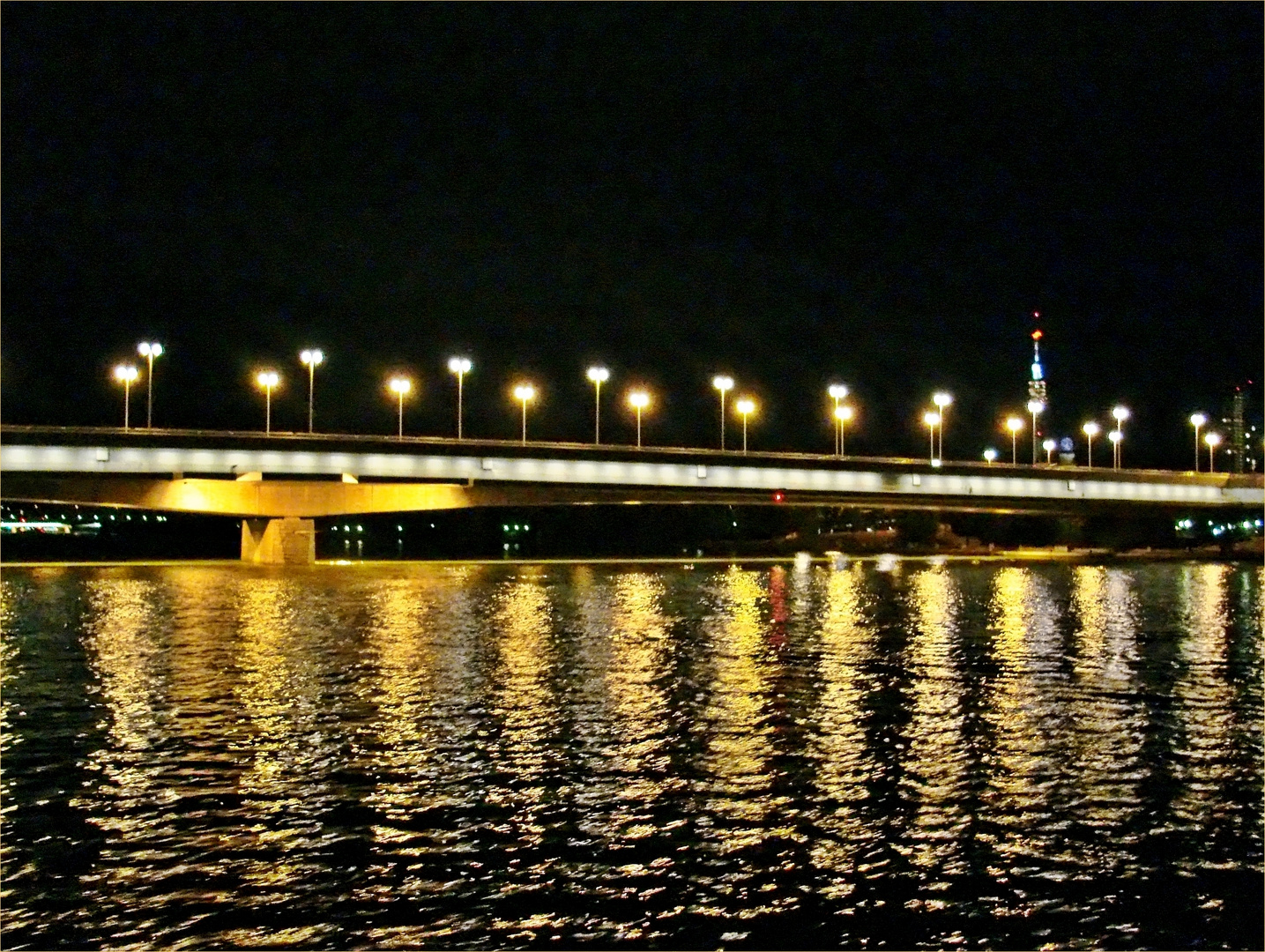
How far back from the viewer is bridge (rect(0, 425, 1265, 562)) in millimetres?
90500

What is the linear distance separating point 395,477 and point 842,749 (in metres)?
77.5

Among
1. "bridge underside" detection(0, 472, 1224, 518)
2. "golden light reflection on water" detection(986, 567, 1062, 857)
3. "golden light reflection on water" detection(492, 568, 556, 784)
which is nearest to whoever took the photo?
"golden light reflection on water" detection(986, 567, 1062, 857)

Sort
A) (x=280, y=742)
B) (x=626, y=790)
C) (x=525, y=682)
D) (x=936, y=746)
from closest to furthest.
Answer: (x=626, y=790) → (x=280, y=742) → (x=936, y=746) → (x=525, y=682)

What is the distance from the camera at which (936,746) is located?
26875 millimetres

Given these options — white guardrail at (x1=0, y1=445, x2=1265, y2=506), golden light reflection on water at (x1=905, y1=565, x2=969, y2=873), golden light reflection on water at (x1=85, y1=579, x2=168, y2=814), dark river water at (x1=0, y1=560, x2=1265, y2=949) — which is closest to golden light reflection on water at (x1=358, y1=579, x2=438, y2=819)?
dark river water at (x1=0, y1=560, x2=1265, y2=949)

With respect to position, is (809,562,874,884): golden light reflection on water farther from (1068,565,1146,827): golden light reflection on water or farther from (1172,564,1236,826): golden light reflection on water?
(1172,564,1236,826): golden light reflection on water

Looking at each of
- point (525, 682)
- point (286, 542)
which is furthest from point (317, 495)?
point (525, 682)

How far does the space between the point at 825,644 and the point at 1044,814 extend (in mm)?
23392

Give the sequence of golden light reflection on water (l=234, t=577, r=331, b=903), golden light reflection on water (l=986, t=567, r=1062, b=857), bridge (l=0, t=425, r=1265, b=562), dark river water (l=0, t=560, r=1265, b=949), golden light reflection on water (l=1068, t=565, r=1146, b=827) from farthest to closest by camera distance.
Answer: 1. bridge (l=0, t=425, r=1265, b=562)
2. golden light reflection on water (l=1068, t=565, r=1146, b=827)
3. golden light reflection on water (l=986, t=567, r=1062, b=857)
4. golden light reflection on water (l=234, t=577, r=331, b=903)
5. dark river water (l=0, t=560, r=1265, b=949)

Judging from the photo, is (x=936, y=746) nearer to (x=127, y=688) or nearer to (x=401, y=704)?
(x=401, y=704)

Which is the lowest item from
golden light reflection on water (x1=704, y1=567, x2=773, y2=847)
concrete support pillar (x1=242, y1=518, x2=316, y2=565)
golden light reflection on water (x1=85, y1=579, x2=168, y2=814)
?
golden light reflection on water (x1=704, y1=567, x2=773, y2=847)

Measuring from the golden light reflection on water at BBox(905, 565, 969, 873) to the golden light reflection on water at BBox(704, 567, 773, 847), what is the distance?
2.36 meters

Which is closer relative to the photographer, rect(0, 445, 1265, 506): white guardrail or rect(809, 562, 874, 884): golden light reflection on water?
rect(809, 562, 874, 884): golden light reflection on water

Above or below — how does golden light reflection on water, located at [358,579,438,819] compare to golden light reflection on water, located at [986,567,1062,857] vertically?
above
